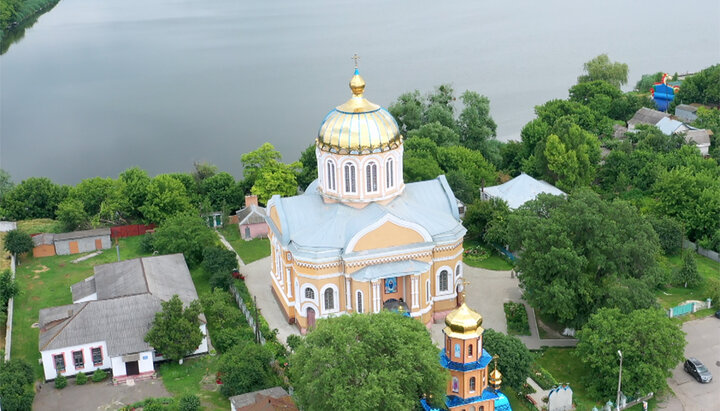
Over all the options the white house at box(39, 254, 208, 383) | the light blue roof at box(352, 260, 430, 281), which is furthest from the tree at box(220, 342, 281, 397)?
the light blue roof at box(352, 260, 430, 281)

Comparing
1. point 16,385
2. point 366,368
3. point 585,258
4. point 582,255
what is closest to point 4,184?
point 16,385

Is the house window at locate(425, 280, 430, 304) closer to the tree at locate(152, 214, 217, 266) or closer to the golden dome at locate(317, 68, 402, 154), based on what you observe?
the golden dome at locate(317, 68, 402, 154)

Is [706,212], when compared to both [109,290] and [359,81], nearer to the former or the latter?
[359,81]

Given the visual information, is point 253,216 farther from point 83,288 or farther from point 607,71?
point 607,71

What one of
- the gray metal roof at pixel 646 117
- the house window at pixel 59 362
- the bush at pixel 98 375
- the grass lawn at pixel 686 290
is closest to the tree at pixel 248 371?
the bush at pixel 98 375

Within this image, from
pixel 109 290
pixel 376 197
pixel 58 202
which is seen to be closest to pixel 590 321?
pixel 376 197

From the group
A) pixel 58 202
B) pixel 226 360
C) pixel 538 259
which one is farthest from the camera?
pixel 58 202

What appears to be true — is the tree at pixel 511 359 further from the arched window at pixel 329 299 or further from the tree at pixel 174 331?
the tree at pixel 174 331
